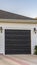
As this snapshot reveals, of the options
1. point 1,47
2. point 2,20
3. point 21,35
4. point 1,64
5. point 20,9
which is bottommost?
point 1,64

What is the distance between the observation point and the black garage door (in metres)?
18.5

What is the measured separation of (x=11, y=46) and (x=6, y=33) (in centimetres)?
137

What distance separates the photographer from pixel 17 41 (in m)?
18.7

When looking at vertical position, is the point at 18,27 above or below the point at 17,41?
above

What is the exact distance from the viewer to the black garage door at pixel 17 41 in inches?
729

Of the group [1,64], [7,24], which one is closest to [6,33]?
[7,24]

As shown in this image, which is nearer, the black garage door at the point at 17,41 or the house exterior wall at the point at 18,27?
the house exterior wall at the point at 18,27

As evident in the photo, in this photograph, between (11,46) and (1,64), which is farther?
(11,46)

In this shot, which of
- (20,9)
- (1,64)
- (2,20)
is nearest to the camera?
(1,64)

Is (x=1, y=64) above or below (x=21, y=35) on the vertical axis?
below

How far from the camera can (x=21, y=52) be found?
61.5ft

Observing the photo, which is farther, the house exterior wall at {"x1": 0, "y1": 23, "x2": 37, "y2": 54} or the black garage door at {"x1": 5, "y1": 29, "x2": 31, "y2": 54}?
the black garage door at {"x1": 5, "y1": 29, "x2": 31, "y2": 54}

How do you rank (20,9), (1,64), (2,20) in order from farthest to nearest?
(20,9), (2,20), (1,64)

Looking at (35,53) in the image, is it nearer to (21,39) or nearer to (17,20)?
(21,39)
